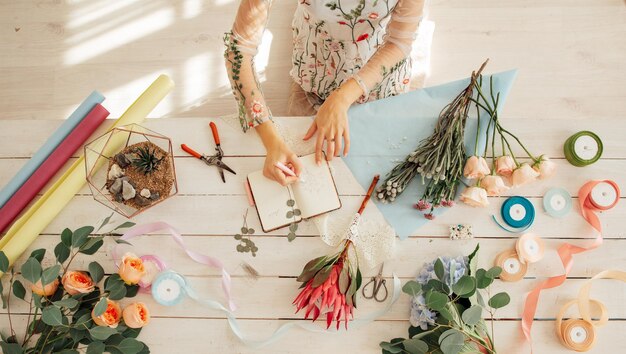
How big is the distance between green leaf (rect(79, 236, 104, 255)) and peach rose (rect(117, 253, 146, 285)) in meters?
0.08

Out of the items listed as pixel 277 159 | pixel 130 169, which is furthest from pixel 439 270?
pixel 130 169

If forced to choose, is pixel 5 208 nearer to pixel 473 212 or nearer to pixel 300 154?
pixel 300 154

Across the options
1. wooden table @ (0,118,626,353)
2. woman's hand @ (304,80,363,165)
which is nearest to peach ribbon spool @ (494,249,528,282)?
wooden table @ (0,118,626,353)

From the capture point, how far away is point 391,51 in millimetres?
1403

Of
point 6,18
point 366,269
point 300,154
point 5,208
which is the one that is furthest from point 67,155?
point 6,18

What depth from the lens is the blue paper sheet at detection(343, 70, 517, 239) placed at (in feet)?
4.49

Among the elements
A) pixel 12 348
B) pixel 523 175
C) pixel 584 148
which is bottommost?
pixel 12 348

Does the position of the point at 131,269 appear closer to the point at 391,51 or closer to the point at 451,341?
the point at 451,341

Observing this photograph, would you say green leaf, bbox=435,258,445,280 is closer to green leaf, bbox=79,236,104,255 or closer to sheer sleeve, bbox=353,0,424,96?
sheer sleeve, bbox=353,0,424,96

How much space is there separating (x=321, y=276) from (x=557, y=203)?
0.68m

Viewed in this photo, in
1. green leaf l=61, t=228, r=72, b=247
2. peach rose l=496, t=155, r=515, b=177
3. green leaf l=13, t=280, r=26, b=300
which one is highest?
peach rose l=496, t=155, r=515, b=177

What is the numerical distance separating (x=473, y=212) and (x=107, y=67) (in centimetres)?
167

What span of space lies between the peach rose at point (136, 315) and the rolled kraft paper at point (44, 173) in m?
0.46

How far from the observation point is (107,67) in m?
2.16
